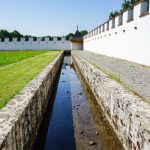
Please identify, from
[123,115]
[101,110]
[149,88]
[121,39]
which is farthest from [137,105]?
[121,39]

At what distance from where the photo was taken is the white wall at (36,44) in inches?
2699

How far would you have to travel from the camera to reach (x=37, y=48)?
72125mm

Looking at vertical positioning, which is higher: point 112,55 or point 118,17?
point 118,17

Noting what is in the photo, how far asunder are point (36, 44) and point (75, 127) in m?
65.2

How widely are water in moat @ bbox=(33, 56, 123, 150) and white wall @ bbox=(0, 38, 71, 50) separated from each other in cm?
5671

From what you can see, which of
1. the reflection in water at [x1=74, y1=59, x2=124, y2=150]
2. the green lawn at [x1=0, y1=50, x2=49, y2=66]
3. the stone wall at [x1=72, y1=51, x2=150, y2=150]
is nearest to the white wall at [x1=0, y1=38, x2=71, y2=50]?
the green lawn at [x1=0, y1=50, x2=49, y2=66]

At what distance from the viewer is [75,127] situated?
324 inches

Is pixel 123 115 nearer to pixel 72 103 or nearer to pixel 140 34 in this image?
pixel 72 103

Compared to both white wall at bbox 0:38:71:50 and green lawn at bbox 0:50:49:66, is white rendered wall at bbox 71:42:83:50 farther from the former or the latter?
green lawn at bbox 0:50:49:66

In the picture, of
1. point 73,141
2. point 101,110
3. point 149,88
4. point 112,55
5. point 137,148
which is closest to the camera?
point 137,148

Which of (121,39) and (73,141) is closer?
(73,141)

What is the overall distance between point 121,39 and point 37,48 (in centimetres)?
5297

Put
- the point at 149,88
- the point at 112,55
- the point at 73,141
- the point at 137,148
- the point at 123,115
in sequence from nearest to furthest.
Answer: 1. the point at 137,148
2. the point at 123,115
3. the point at 73,141
4. the point at 149,88
5. the point at 112,55

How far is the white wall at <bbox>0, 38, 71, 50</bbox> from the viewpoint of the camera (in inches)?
2699
